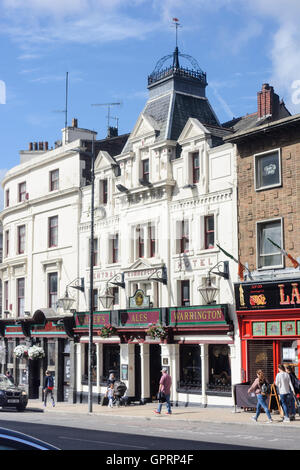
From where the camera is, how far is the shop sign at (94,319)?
35.0 m

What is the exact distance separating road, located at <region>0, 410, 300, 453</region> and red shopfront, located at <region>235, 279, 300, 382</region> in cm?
477

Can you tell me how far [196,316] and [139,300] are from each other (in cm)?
405

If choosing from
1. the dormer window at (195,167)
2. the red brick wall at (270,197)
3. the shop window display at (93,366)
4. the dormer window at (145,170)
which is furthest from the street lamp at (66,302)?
the red brick wall at (270,197)

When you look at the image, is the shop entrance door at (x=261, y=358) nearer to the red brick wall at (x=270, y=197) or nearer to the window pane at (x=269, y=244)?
the red brick wall at (x=270, y=197)

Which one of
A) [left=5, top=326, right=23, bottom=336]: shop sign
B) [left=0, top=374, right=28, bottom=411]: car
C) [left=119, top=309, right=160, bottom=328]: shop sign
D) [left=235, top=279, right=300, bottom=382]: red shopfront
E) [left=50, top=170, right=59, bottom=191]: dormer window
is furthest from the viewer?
[left=5, top=326, right=23, bottom=336]: shop sign

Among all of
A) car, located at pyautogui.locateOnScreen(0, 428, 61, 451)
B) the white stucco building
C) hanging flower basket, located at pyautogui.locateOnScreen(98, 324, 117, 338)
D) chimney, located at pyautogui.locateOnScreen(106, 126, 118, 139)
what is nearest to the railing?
the white stucco building

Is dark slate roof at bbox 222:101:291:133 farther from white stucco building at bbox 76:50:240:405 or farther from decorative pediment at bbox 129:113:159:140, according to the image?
decorative pediment at bbox 129:113:159:140

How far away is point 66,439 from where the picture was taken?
1755cm

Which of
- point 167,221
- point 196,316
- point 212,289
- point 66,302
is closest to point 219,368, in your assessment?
point 196,316

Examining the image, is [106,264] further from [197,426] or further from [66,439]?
[66,439]

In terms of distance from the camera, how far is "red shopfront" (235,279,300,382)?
1024 inches
